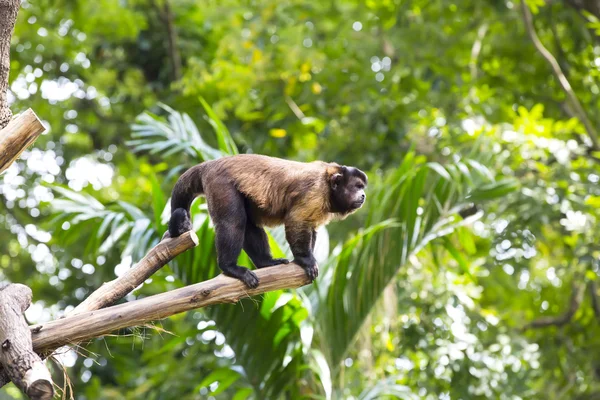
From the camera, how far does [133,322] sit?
3865mm

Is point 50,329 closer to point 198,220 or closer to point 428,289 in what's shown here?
point 198,220

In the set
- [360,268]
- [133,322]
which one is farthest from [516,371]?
[133,322]

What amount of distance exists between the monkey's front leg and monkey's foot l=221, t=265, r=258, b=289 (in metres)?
0.37

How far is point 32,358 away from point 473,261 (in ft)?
22.4

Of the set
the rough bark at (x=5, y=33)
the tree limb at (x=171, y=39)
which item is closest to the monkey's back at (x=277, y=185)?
the rough bark at (x=5, y=33)

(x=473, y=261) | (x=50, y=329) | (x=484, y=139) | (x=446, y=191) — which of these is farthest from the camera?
(x=473, y=261)

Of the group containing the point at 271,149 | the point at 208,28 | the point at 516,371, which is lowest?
the point at 516,371

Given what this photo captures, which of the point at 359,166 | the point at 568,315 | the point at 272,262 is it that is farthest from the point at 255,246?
the point at 568,315

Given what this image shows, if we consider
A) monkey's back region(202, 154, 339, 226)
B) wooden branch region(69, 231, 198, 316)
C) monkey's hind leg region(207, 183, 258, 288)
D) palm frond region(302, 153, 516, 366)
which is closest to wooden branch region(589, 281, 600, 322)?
palm frond region(302, 153, 516, 366)

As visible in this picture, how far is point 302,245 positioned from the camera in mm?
4648

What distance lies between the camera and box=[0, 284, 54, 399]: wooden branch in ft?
10.5

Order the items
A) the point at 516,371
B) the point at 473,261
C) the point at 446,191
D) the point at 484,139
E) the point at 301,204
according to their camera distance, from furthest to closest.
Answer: the point at 473,261 → the point at 516,371 → the point at 484,139 → the point at 446,191 → the point at 301,204

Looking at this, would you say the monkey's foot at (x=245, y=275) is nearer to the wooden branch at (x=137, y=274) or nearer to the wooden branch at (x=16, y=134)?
the wooden branch at (x=137, y=274)

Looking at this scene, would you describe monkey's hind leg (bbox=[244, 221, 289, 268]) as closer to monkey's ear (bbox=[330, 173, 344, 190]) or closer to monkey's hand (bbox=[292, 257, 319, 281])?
monkey's hand (bbox=[292, 257, 319, 281])
